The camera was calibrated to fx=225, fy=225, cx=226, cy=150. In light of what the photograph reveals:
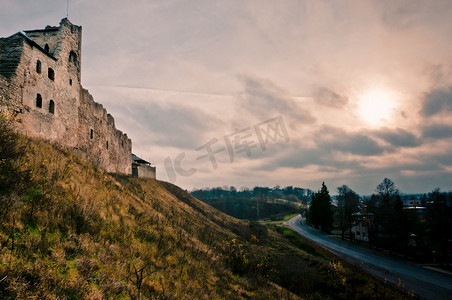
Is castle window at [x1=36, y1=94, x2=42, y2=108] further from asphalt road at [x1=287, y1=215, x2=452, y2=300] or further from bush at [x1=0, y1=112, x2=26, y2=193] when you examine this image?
asphalt road at [x1=287, y1=215, x2=452, y2=300]

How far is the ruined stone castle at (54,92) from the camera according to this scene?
546 inches

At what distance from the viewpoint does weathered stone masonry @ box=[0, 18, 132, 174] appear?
45.6ft

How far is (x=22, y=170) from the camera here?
312 inches

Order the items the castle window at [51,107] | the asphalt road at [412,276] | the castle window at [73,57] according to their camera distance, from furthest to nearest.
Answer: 1. the asphalt road at [412,276]
2. the castle window at [73,57]
3. the castle window at [51,107]

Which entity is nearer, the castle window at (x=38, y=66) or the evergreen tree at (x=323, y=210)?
the castle window at (x=38, y=66)

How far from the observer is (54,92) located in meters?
17.1

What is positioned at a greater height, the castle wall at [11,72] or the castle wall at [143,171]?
the castle wall at [11,72]

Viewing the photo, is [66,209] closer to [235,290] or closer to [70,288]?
[70,288]

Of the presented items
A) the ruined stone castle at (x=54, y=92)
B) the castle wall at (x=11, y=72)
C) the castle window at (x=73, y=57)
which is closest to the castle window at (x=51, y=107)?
the ruined stone castle at (x=54, y=92)

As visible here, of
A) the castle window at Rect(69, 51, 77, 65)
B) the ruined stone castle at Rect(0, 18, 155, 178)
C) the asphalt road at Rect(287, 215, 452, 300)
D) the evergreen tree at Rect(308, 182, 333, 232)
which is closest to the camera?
the ruined stone castle at Rect(0, 18, 155, 178)

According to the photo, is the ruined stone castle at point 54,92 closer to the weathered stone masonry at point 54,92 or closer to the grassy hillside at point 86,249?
the weathered stone masonry at point 54,92

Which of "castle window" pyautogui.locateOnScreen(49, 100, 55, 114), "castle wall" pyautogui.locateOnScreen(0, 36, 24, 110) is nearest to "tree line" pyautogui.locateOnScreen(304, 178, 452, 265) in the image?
"castle window" pyautogui.locateOnScreen(49, 100, 55, 114)

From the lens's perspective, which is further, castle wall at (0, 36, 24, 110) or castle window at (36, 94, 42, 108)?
castle window at (36, 94, 42, 108)

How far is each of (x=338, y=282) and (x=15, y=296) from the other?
18210mm
